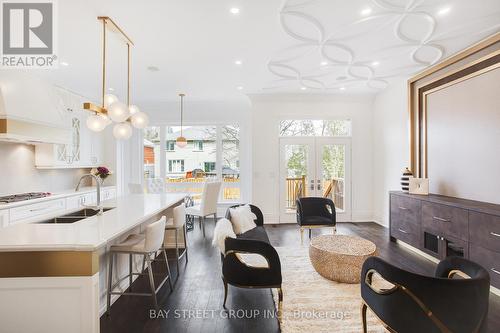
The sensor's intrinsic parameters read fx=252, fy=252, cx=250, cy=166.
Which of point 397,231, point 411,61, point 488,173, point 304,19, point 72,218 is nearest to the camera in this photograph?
point 72,218

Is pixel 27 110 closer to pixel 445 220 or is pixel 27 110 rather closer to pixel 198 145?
pixel 198 145

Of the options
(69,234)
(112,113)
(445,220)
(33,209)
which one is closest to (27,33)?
(112,113)

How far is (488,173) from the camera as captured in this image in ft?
10.3

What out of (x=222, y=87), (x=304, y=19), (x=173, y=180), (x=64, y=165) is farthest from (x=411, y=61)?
(x=64, y=165)

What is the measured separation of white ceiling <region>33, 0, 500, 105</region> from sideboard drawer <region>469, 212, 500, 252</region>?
2119 millimetres

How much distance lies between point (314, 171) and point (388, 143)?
164 cm

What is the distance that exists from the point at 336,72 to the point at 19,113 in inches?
188

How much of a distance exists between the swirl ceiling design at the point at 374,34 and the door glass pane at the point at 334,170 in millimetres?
1866

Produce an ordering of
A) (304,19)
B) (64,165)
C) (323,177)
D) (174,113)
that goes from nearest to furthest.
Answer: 1. (304,19)
2. (64,165)
3. (323,177)
4. (174,113)

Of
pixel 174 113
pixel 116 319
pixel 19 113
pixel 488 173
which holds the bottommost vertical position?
pixel 116 319

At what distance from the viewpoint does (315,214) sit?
4.53 m

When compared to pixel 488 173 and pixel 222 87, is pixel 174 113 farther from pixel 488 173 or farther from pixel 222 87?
pixel 488 173

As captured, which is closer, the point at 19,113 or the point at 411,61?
the point at 19,113

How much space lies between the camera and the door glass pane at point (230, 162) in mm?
6625
